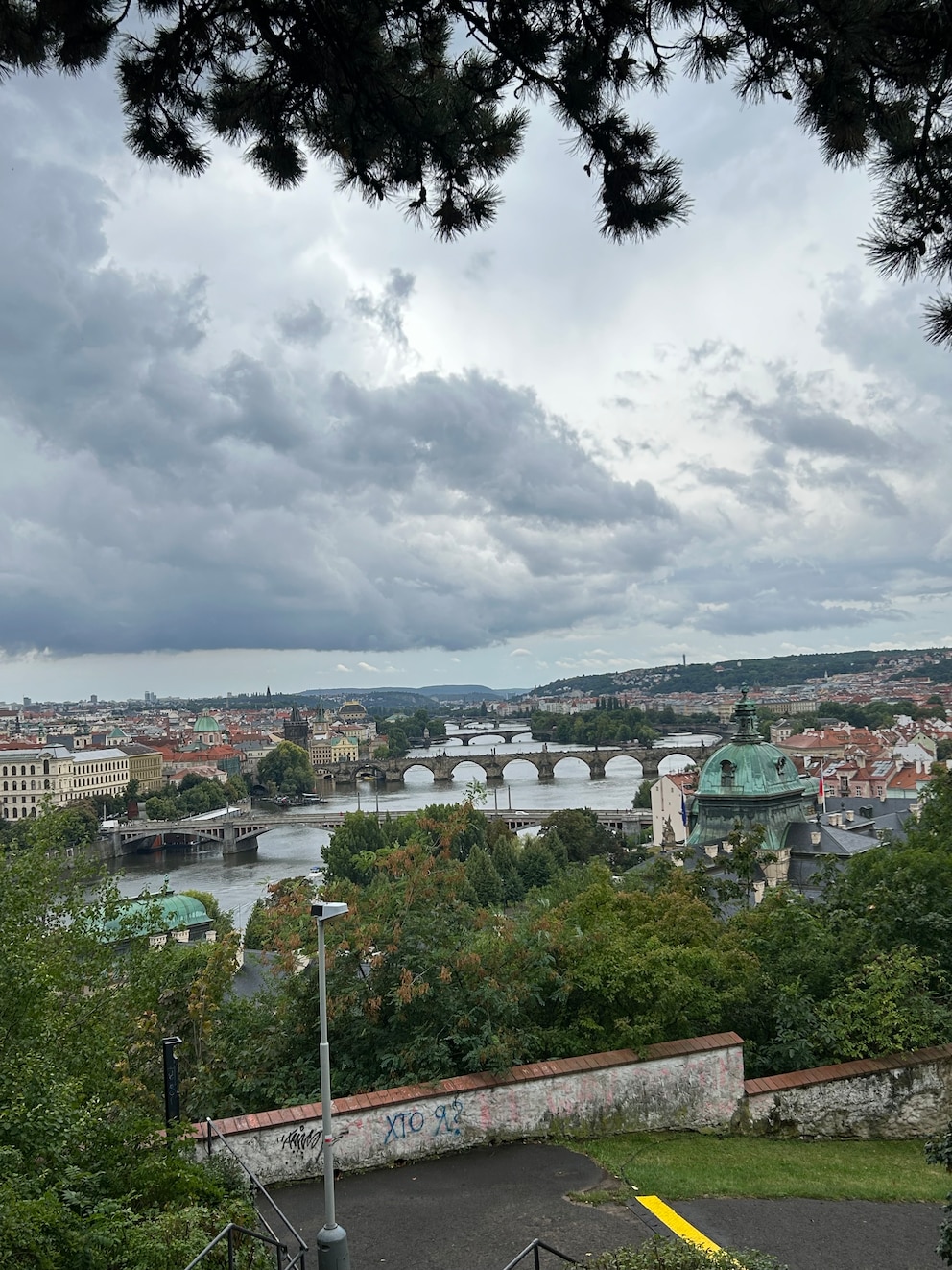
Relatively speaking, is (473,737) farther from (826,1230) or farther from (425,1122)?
(826,1230)

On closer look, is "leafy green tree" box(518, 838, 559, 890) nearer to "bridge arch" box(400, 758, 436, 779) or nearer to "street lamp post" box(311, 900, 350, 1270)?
"street lamp post" box(311, 900, 350, 1270)

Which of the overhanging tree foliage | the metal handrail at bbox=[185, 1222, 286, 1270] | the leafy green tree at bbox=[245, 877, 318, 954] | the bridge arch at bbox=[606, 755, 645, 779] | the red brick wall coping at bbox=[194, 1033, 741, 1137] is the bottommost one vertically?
the bridge arch at bbox=[606, 755, 645, 779]

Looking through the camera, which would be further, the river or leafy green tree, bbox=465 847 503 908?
the river

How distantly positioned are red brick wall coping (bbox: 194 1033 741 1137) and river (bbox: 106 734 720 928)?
20416 mm

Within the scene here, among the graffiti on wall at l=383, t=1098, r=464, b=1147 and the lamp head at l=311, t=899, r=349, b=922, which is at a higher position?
the lamp head at l=311, t=899, r=349, b=922

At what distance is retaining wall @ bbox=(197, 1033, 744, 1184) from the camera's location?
6070mm

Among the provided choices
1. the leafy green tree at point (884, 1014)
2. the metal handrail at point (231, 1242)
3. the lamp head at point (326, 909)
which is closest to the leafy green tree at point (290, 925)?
the lamp head at point (326, 909)

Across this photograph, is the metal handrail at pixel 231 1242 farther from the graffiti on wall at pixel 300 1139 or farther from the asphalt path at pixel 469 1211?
the graffiti on wall at pixel 300 1139

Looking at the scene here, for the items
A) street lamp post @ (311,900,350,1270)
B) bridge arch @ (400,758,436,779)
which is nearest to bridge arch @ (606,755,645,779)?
bridge arch @ (400,758,436,779)

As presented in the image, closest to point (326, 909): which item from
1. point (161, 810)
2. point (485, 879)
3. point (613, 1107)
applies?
point (613, 1107)

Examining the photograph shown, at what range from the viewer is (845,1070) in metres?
7.35

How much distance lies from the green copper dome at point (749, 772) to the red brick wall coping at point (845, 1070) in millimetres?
20716

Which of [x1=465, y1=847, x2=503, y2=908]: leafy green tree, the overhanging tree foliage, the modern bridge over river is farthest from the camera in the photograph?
the modern bridge over river

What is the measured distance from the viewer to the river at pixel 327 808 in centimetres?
4484
